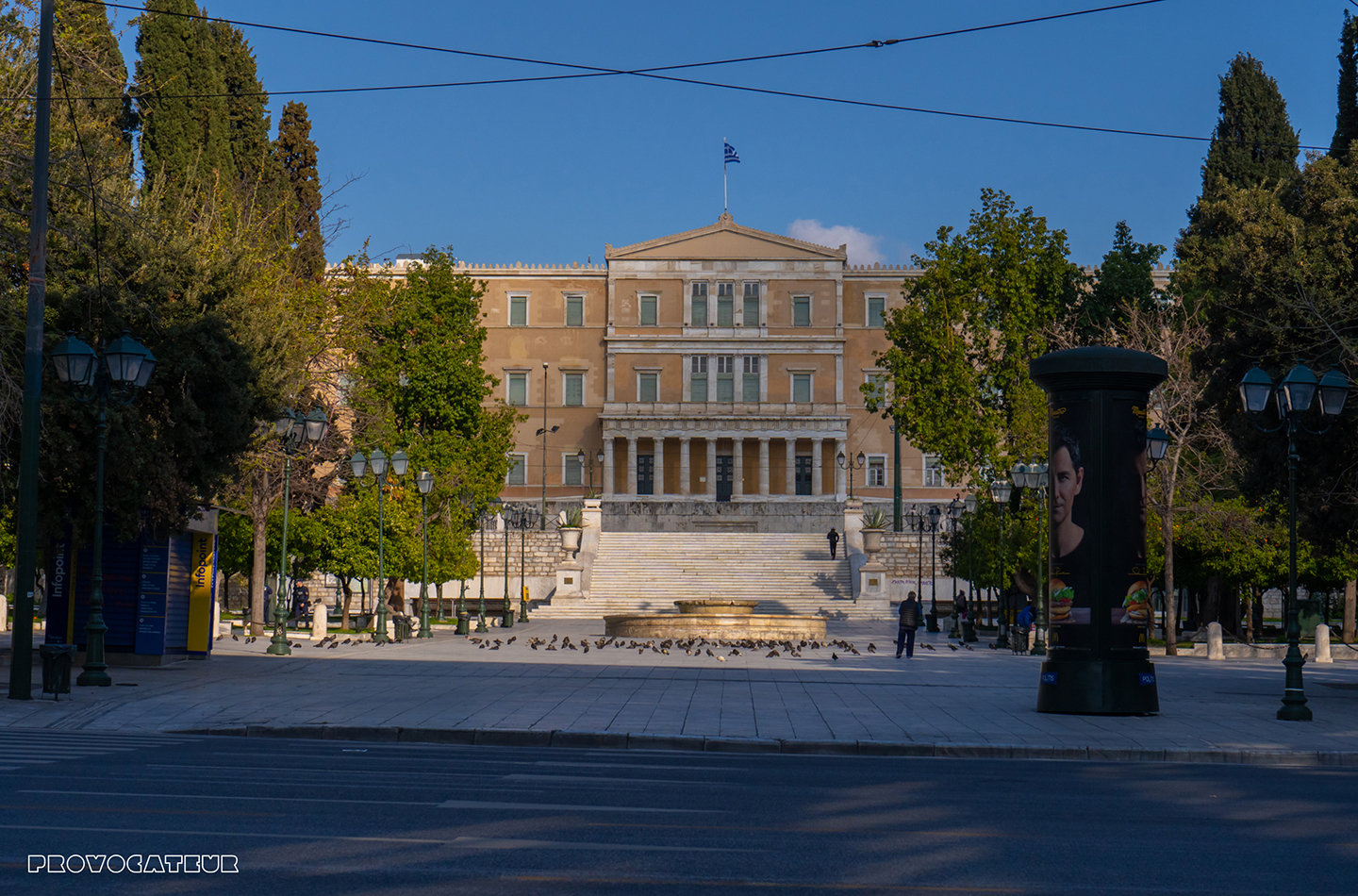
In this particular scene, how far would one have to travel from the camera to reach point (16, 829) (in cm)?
734

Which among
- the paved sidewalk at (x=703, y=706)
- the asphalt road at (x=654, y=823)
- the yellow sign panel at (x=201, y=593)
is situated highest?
the yellow sign panel at (x=201, y=593)

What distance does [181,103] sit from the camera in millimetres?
37219

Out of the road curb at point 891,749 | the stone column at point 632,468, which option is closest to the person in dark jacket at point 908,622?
the road curb at point 891,749

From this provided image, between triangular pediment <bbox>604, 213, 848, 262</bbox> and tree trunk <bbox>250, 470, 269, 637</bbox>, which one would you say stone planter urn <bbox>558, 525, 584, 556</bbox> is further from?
triangular pediment <bbox>604, 213, 848, 262</bbox>

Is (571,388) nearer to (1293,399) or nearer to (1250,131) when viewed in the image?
(1250,131)

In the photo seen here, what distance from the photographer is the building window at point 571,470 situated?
243ft

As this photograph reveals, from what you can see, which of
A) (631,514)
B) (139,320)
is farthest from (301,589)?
(139,320)

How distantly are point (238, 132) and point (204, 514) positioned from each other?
20580mm

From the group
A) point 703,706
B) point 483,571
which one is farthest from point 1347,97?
point 483,571

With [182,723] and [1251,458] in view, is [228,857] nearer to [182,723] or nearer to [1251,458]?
[182,723]

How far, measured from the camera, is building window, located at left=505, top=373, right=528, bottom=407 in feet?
248

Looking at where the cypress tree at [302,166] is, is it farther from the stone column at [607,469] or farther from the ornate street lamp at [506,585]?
the stone column at [607,469]

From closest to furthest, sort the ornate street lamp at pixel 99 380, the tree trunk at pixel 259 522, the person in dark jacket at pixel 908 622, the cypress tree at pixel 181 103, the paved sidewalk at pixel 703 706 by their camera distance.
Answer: the paved sidewalk at pixel 703 706, the ornate street lamp at pixel 99 380, the person in dark jacket at pixel 908 622, the tree trunk at pixel 259 522, the cypress tree at pixel 181 103

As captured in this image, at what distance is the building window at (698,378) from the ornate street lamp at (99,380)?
57.5 metres
